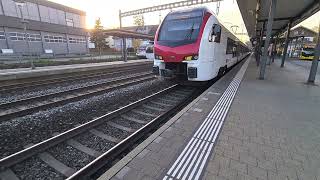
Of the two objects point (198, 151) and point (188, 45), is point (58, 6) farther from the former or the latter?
point (198, 151)

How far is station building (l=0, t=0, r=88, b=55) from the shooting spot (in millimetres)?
29047

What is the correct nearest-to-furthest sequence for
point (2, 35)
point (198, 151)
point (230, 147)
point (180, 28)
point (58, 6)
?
point (198, 151)
point (230, 147)
point (180, 28)
point (2, 35)
point (58, 6)

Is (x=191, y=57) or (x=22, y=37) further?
(x=22, y=37)

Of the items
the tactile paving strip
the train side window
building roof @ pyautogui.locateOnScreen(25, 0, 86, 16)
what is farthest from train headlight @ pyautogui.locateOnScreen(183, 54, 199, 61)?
building roof @ pyautogui.locateOnScreen(25, 0, 86, 16)

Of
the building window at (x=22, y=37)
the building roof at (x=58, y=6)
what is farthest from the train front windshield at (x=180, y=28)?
the building roof at (x=58, y=6)

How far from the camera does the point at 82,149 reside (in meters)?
3.41

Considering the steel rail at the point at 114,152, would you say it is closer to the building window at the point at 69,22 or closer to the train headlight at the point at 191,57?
the train headlight at the point at 191,57

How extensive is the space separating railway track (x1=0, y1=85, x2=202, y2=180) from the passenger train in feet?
7.62

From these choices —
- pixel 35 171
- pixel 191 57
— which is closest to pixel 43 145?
pixel 35 171

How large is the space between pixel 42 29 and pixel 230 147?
133 feet

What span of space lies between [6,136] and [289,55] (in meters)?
51.9

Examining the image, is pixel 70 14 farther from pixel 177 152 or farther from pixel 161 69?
Answer: pixel 177 152

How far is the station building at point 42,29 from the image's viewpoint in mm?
29047

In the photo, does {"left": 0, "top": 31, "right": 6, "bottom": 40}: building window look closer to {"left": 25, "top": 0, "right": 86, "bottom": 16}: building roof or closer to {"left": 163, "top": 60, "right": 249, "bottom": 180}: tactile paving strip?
{"left": 25, "top": 0, "right": 86, "bottom": 16}: building roof
